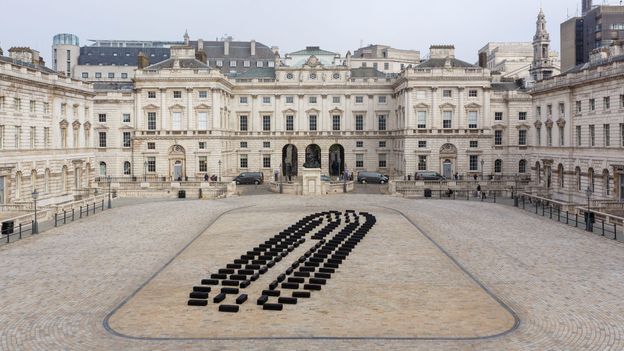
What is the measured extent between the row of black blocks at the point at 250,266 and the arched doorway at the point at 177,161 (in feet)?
139

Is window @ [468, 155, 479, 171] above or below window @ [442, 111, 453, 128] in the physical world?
below

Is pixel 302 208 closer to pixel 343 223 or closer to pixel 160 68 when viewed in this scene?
pixel 343 223

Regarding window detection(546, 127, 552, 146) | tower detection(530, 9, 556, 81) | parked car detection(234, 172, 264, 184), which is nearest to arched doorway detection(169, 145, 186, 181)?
parked car detection(234, 172, 264, 184)

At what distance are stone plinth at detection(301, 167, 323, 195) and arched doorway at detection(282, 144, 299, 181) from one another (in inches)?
902

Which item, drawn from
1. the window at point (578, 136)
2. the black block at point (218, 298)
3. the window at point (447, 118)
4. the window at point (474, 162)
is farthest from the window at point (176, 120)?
the black block at point (218, 298)

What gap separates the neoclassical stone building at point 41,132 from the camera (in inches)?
1994

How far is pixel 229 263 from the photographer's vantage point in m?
29.4

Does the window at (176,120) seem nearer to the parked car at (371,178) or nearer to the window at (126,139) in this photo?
the window at (126,139)

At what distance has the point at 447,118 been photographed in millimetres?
80500

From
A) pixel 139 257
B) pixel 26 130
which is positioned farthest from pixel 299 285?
pixel 26 130

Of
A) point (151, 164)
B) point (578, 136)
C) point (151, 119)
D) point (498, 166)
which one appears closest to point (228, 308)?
point (578, 136)

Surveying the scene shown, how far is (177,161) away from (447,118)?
110ft

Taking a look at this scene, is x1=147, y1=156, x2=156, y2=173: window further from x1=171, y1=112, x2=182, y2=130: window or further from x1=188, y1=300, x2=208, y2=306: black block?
x1=188, y1=300, x2=208, y2=306: black block

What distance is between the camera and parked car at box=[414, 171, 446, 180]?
7519cm
